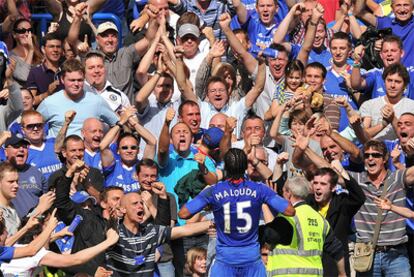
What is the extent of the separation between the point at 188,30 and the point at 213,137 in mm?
2157

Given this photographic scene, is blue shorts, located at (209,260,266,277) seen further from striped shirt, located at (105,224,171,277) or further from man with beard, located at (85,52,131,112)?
man with beard, located at (85,52,131,112)

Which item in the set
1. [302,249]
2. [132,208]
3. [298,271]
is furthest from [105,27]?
[298,271]

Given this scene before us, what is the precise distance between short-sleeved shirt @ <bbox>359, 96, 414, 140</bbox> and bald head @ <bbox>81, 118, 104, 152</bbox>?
338 cm

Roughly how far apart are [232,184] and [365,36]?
559 cm

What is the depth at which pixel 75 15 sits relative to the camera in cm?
2044

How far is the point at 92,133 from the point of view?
734 inches

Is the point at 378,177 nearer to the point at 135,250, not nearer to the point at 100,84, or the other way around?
the point at 135,250

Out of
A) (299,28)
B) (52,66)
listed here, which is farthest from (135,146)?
(299,28)

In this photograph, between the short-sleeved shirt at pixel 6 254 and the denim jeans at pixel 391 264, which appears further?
the denim jeans at pixel 391 264

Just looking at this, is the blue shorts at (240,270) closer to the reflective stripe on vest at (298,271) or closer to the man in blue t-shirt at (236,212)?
the man in blue t-shirt at (236,212)

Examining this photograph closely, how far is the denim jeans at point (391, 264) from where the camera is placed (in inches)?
688

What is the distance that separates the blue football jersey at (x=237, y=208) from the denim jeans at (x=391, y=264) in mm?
2031

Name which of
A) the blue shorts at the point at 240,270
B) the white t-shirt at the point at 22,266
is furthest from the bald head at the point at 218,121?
the white t-shirt at the point at 22,266

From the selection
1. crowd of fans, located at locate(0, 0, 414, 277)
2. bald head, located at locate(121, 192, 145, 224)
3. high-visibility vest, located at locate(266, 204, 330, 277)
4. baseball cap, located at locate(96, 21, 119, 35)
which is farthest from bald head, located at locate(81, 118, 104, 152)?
high-visibility vest, located at locate(266, 204, 330, 277)
